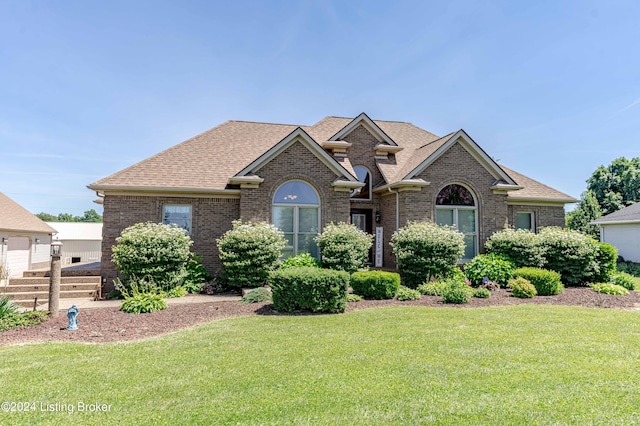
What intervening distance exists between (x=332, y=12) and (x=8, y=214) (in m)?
20.8

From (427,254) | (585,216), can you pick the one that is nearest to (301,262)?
(427,254)

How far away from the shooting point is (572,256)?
12336 mm

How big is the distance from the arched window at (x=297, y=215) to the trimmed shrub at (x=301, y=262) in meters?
0.99

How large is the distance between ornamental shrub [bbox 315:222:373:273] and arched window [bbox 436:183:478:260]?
4123 mm

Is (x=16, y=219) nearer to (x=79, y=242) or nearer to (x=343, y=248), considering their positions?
(x=79, y=242)

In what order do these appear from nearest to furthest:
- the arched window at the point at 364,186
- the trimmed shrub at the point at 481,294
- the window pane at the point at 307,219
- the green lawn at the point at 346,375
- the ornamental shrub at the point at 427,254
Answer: the green lawn at the point at 346,375
the trimmed shrub at the point at 481,294
the ornamental shrub at the point at 427,254
the window pane at the point at 307,219
the arched window at the point at 364,186

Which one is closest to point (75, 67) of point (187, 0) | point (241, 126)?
→ point (187, 0)

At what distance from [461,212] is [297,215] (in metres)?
7.11

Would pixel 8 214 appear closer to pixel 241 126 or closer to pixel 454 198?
pixel 241 126

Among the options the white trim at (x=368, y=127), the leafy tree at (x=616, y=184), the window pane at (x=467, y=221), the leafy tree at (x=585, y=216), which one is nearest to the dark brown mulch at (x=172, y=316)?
the window pane at (x=467, y=221)

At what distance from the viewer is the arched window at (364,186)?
1632cm

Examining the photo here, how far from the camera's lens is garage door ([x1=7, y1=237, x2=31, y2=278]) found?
18141 mm

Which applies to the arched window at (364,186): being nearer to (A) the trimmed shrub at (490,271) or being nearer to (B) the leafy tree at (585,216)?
(A) the trimmed shrub at (490,271)

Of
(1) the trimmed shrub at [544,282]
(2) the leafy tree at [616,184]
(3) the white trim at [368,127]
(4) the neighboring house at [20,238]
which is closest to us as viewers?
(1) the trimmed shrub at [544,282]
